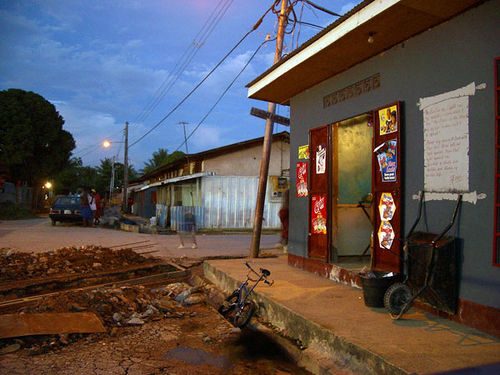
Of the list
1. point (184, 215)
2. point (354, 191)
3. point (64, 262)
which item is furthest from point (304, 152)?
point (184, 215)

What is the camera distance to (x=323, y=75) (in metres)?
7.95

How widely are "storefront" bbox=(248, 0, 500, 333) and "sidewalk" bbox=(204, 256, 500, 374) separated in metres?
0.47

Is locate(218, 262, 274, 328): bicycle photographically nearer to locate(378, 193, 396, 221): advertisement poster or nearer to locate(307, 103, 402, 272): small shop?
locate(307, 103, 402, 272): small shop

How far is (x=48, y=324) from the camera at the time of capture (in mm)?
5809

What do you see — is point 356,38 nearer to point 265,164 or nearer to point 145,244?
point 265,164

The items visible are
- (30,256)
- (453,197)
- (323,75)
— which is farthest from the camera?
(30,256)

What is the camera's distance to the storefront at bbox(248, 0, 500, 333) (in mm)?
4727

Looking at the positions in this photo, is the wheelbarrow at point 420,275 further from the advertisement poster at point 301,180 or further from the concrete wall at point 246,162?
the concrete wall at point 246,162

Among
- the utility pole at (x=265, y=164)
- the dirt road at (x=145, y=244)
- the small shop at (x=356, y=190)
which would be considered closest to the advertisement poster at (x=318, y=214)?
the small shop at (x=356, y=190)

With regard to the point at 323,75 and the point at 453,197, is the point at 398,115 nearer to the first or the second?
the point at 453,197

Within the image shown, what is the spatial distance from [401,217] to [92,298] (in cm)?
467

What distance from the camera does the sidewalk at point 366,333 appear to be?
3852 millimetres

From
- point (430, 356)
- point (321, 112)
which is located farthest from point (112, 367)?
point (321, 112)

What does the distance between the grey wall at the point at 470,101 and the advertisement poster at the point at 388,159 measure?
6.8 inches
